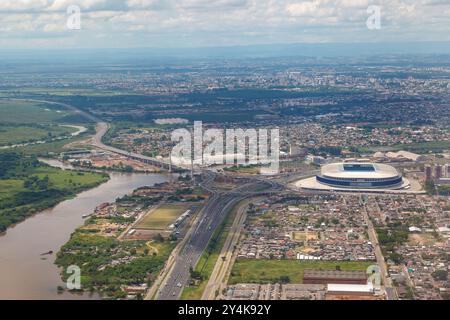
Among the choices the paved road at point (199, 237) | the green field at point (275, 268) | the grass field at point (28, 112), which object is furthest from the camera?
the grass field at point (28, 112)

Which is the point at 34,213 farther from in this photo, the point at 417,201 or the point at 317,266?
the point at 417,201

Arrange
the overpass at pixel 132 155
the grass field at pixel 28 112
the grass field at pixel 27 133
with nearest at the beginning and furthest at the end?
the overpass at pixel 132 155
the grass field at pixel 27 133
the grass field at pixel 28 112

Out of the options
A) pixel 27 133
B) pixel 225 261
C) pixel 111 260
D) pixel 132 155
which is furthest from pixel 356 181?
pixel 27 133

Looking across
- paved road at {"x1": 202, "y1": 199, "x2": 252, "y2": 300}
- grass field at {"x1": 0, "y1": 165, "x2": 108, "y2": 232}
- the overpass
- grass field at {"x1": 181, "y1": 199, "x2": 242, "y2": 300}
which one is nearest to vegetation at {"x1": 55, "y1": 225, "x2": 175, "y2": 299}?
grass field at {"x1": 181, "y1": 199, "x2": 242, "y2": 300}

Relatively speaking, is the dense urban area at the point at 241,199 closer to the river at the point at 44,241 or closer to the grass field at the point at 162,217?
the grass field at the point at 162,217

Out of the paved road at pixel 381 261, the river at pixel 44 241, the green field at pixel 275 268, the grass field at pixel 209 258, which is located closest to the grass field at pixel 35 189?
the river at pixel 44 241

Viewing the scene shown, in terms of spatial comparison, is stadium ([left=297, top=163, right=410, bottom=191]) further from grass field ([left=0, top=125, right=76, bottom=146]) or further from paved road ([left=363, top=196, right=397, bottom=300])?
grass field ([left=0, top=125, right=76, bottom=146])

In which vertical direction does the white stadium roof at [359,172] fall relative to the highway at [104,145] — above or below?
above
